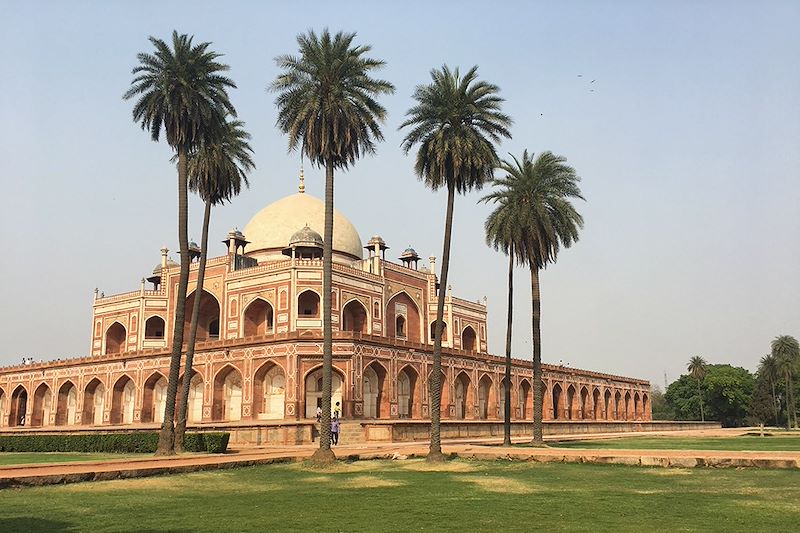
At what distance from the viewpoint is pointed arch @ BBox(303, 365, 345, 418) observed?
43.1 metres

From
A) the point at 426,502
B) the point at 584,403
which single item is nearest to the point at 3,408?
the point at 584,403

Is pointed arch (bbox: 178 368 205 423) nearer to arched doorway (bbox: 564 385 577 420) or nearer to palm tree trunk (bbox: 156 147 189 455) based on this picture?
palm tree trunk (bbox: 156 147 189 455)

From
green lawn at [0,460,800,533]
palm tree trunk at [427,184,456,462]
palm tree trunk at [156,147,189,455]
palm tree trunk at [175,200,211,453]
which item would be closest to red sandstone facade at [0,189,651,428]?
palm tree trunk at [175,200,211,453]

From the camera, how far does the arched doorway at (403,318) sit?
56781mm

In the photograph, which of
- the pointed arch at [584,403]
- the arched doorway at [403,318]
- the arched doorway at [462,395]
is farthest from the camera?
the pointed arch at [584,403]

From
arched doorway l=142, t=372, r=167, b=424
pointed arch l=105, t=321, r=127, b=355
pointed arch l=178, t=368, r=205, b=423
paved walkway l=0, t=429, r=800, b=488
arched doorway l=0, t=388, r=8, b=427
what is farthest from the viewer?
pointed arch l=105, t=321, r=127, b=355

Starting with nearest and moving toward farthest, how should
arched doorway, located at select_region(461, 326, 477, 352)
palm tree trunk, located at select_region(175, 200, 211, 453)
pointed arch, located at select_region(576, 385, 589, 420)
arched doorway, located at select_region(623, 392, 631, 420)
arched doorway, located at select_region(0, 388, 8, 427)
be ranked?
palm tree trunk, located at select_region(175, 200, 211, 453), arched doorway, located at select_region(0, 388, 8, 427), pointed arch, located at select_region(576, 385, 589, 420), arched doorway, located at select_region(461, 326, 477, 352), arched doorway, located at select_region(623, 392, 631, 420)

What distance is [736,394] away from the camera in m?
90.1

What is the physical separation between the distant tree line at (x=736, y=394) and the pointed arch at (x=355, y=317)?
175 ft

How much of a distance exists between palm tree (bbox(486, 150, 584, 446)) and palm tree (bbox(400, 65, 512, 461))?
6.11 meters

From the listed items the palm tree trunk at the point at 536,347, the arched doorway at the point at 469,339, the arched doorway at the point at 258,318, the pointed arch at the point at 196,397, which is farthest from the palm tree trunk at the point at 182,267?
the arched doorway at the point at 469,339

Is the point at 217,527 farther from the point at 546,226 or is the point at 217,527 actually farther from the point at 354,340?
the point at 354,340

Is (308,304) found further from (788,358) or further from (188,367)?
(788,358)

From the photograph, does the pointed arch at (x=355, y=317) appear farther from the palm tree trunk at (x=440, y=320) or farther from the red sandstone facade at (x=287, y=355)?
the palm tree trunk at (x=440, y=320)
